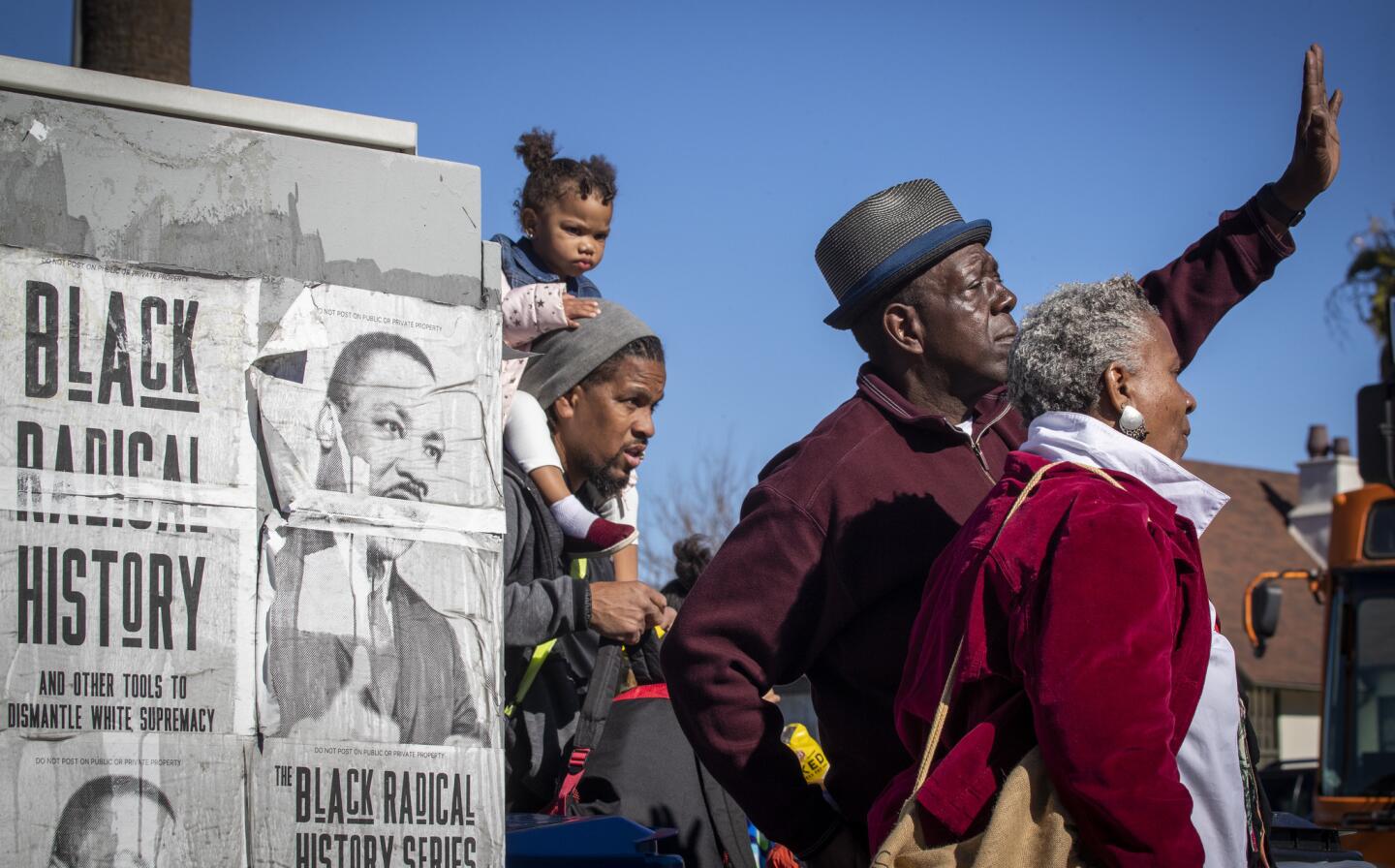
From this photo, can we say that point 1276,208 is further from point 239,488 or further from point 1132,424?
point 239,488

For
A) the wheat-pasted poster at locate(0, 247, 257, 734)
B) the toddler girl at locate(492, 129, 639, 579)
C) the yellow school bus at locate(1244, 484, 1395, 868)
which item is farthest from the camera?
the yellow school bus at locate(1244, 484, 1395, 868)

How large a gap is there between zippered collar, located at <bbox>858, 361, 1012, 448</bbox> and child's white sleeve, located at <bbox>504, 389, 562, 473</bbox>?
1.10 metres

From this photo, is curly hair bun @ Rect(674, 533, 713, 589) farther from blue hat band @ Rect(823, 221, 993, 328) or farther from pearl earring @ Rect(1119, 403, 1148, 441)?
pearl earring @ Rect(1119, 403, 1148, 441)

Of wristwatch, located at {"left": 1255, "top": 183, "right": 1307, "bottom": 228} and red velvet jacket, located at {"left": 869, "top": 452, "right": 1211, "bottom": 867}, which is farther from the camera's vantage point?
wristwatch, located at {"left": 1255, "top": 183, "right": 1307, "bottom": 228}

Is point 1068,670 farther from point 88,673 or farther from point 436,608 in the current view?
point 88,673

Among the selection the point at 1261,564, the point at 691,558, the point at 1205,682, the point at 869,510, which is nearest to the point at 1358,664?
the point at 691,558

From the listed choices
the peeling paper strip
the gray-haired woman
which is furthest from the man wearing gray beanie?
the gray-haired woman

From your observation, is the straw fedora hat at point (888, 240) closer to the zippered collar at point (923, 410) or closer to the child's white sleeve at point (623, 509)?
the zippered collar at point (923, 410)

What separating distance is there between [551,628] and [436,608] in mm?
1194

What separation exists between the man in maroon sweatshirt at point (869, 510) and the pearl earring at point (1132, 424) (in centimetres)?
59

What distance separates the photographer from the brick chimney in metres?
36.0

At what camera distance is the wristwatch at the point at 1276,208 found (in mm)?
3908

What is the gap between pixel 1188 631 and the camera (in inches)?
103

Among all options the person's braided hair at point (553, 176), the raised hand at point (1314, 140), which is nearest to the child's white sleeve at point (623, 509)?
the person's braided hair at point (553, 176)
